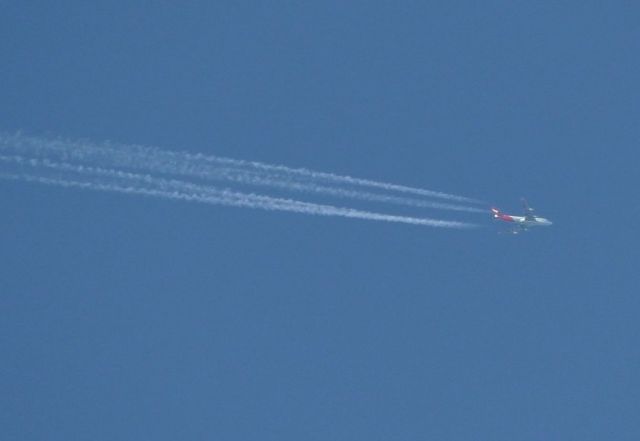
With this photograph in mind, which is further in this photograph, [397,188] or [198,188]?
[397,188]

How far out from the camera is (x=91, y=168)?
74.0 m

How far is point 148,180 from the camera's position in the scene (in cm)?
7500

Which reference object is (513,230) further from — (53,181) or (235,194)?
(53,181)

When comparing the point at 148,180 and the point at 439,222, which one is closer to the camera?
the point at 148,180

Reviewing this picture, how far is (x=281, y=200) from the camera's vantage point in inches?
3135

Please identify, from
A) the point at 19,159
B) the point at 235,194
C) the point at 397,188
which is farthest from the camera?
the point at 397,188

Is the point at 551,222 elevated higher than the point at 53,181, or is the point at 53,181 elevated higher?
the point at 551,222

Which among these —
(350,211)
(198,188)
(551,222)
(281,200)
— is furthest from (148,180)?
(551,222)

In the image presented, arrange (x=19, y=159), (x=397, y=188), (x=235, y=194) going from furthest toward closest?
(x=397, y=188)
(x=235, y=194)
(x=19, y=159)

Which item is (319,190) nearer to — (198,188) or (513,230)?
(198,188)

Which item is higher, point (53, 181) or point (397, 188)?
point (397, 188)

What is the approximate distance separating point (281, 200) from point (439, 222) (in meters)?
11.6

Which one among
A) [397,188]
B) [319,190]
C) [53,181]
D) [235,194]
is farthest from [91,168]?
[397,188]

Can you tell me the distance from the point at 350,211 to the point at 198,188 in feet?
33.9
